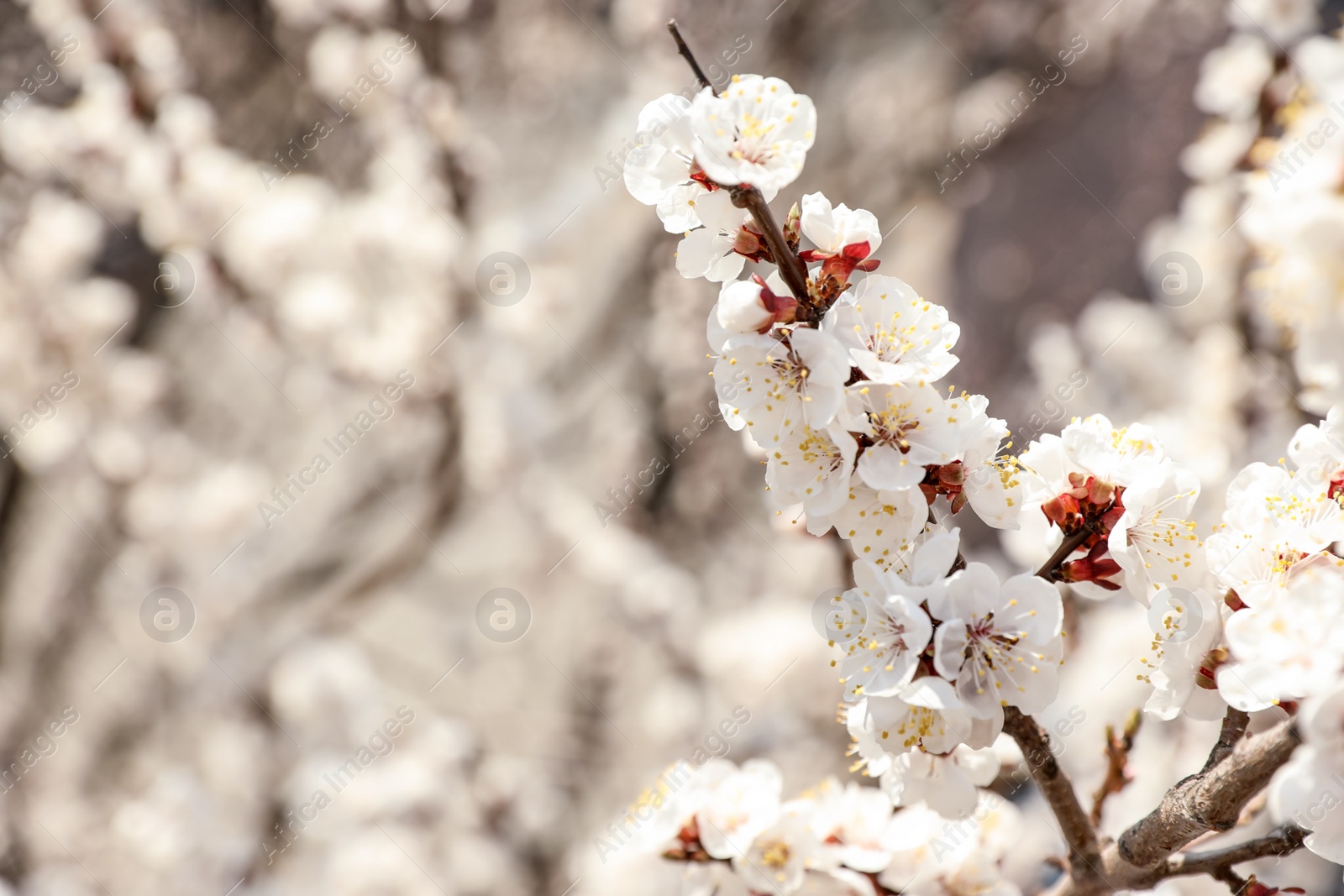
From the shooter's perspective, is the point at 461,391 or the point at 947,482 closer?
the point at 947,482

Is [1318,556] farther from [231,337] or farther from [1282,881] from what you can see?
[231,337]

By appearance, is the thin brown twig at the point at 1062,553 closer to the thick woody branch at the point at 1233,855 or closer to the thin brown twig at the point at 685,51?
the thick woody branch at the point at 1233,855

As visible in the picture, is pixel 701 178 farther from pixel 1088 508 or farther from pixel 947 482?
pixel 1088 508

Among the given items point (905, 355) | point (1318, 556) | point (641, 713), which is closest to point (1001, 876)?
point (1318, 556)

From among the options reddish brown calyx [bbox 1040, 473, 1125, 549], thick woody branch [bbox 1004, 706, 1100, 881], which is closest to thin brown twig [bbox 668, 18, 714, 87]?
reddish brown calyx [bbox 1040, 473, 1125, 549]

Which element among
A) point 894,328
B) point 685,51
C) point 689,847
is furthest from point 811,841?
point 685,51

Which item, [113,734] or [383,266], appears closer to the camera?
[383,266]
